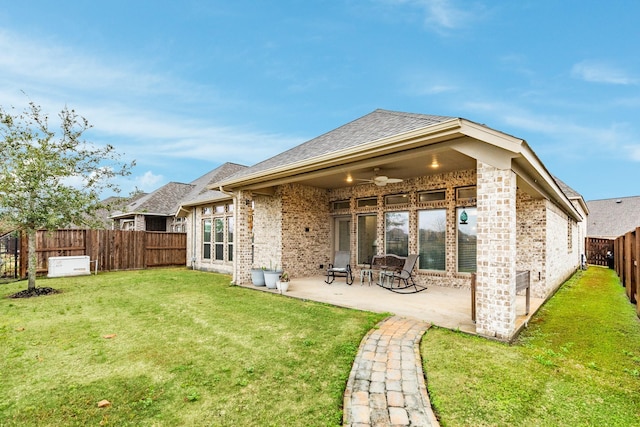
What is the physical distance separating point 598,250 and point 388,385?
20.4 metres

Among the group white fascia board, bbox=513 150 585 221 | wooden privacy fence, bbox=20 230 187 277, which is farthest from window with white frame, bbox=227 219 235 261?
white fascia board, bbox=513 150 585 221

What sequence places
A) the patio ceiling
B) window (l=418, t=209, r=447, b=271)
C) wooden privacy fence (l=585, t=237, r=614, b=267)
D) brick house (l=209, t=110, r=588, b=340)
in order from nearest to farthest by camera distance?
1. brick house (l=209, t=110, r=588, b=340)
2. the patio ceiling
3. window (l=418, t=209, r=447, b=271)
4. wooden privacy fence (l=585, t=237, r=614, b=267)

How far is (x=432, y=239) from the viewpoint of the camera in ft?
27.6

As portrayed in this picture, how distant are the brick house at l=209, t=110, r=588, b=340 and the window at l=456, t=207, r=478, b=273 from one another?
24mm

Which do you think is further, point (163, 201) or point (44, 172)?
point (163, 201)

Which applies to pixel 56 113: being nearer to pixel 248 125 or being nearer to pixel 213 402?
pixel 213 402

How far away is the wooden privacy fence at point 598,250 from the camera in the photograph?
16188 millimetres

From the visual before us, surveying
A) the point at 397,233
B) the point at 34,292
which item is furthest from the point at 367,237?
the point at 34,292

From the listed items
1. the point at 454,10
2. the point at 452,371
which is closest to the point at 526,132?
the point at 454,10

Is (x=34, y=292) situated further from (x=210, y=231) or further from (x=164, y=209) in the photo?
(x=164, y=209)

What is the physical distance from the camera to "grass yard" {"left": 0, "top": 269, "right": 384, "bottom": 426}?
2.54m

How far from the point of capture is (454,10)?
413 inches

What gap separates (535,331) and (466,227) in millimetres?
3527

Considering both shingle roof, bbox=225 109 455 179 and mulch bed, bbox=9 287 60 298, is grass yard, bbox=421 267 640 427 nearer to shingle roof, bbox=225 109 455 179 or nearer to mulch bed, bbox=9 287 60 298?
shingle roof, bbox=225 109 455 179
